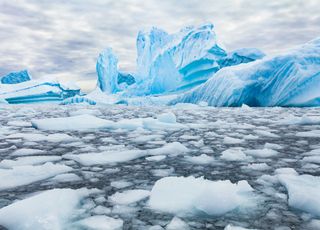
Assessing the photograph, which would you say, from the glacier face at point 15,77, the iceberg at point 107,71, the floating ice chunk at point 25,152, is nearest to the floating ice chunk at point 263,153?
the floating ice chunk at point 25,152

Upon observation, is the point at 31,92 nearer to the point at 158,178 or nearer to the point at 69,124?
the point at 69,124

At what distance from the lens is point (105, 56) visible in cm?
2723

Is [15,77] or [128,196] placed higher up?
[15,77]

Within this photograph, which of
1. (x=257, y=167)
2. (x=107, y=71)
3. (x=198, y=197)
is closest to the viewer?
(x=198, y=197)

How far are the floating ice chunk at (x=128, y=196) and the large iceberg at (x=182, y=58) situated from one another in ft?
56.4

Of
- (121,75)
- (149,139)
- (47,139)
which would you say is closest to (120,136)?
(149,139)

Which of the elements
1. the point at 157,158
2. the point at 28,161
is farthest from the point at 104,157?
the point at 28,161

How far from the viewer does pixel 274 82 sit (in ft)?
38.9

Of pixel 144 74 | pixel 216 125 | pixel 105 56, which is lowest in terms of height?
pixel 216 125

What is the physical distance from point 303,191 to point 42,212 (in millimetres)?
1207

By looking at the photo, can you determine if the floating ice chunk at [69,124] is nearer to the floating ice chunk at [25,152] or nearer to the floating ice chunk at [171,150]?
the floating ice chunk at [25,152]

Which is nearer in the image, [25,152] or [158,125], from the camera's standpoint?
[25,152]

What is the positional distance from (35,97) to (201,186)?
26.2 meters

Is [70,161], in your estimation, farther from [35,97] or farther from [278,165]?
[35,97]
